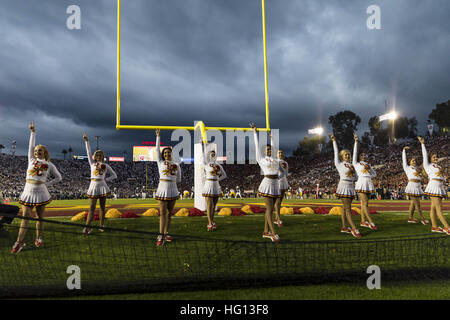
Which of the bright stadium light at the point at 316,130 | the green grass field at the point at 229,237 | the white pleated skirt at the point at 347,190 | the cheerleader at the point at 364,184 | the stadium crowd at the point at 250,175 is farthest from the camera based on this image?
the bright stadium light at the point at 316,130

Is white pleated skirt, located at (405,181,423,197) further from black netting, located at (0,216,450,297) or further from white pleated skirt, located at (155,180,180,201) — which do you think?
white pleated skirt, located at (155,180,180,201)

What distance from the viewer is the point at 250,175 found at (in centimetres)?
5469

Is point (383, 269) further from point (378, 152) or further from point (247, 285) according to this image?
point (378, 152)

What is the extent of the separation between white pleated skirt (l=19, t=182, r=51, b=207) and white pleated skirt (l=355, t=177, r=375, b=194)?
7.29 meters

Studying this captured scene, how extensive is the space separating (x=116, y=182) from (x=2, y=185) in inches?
693

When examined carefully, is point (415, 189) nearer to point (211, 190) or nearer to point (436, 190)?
point (436, 190)

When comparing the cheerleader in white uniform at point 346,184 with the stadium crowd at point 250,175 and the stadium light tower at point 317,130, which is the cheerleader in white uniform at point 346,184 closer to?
the stadium crowd at point 250,175

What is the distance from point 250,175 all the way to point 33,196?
50225 millimetres

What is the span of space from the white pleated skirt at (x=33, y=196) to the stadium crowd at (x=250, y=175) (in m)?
29.5

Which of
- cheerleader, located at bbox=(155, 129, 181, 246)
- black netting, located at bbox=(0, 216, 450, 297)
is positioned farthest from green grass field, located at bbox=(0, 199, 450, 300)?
cheerleader, located at bbox=(155, 129, 181, 246)

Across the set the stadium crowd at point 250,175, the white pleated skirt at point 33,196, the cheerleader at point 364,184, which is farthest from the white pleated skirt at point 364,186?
the stadium crowd at point 250,175

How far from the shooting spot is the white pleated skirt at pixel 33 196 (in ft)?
17.2

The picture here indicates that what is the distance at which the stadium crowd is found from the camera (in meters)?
34.9
